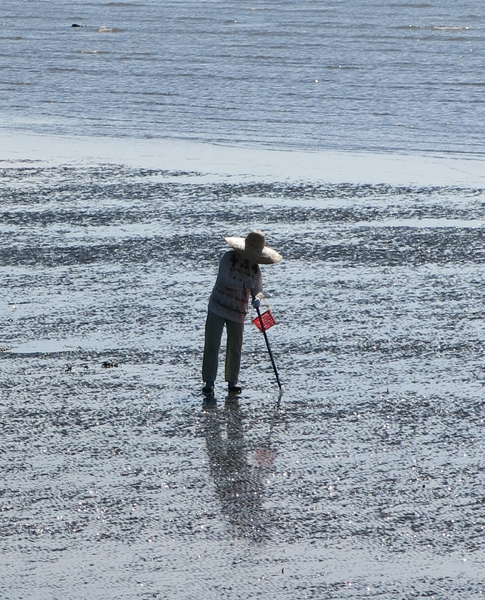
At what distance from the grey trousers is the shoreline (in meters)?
8.43

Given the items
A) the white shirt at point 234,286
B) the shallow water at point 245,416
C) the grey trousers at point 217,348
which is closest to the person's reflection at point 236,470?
the shallow water at point 245,416

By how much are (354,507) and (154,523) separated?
1.20m

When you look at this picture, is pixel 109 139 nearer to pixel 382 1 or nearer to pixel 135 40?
pixel 135 40

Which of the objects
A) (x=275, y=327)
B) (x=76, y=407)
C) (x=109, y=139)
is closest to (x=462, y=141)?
(x=109, y=139)

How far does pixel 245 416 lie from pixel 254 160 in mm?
10797

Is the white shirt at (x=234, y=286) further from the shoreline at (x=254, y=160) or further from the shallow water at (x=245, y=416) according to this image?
the shoreline at (x=254, y=160)

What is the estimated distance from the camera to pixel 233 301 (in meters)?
8.71

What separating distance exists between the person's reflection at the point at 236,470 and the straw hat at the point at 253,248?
1158mm

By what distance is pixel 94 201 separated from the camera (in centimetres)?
1530

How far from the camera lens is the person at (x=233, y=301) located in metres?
8.58

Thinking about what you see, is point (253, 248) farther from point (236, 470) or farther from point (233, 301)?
point (236, 470)

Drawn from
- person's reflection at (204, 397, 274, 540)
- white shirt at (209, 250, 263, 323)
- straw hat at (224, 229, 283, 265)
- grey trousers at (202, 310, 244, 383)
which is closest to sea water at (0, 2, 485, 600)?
person's reflection at (204, 397, 274, 540)

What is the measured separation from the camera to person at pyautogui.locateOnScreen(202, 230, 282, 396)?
8.58 m

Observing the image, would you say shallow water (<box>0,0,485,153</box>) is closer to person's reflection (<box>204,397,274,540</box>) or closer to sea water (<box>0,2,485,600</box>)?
sea water (<box>0,2,485,600</box>)
